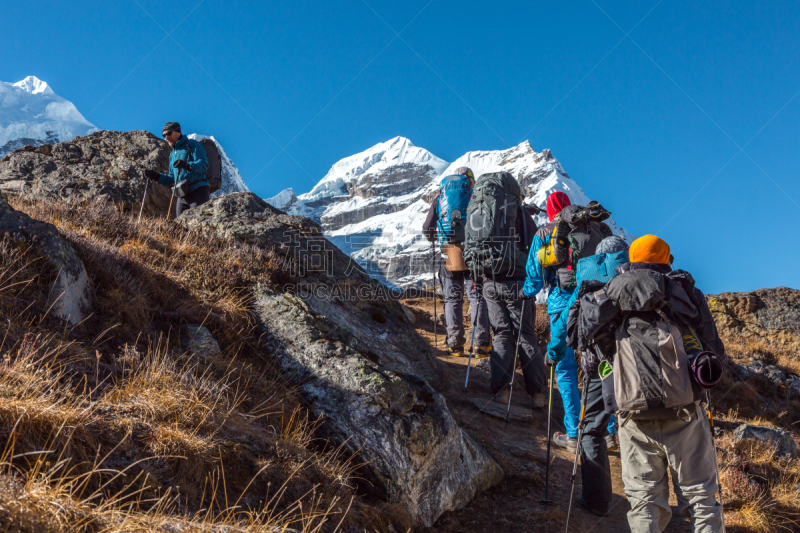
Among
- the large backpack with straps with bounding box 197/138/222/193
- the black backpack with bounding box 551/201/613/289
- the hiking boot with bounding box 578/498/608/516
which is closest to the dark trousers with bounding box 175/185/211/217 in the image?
the large backpack with straps with bounding box 197/138/222/193

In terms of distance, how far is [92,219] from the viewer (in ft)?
18.9

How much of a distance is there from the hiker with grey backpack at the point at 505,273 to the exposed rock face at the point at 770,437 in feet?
8.98

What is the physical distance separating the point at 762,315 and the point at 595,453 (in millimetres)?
14008

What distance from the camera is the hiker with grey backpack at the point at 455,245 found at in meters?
7.20

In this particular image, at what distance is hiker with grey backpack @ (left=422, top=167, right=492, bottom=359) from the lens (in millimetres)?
7195

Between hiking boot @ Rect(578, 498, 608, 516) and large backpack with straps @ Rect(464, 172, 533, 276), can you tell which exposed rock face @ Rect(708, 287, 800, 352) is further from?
hiking boot @ Rect(578, 498, 608, 516)

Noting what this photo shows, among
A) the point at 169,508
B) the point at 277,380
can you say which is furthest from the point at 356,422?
the point at 169,508

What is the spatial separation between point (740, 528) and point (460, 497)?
284 cm

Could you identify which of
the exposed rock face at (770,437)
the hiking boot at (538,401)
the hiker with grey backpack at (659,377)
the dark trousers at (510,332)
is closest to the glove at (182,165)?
the dark trousers at (510,332)

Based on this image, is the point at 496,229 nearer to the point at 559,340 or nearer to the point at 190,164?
the point at 559,340

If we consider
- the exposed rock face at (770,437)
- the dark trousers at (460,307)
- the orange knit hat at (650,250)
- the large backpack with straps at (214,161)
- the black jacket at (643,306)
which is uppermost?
the large backpack with straps at (214,161)

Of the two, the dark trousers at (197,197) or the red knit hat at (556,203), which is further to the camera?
the dark trousers at (197,197)

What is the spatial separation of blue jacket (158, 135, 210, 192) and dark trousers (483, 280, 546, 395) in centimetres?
481

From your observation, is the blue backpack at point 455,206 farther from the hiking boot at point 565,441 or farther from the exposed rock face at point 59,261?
the exposed rock face at point 59,261
